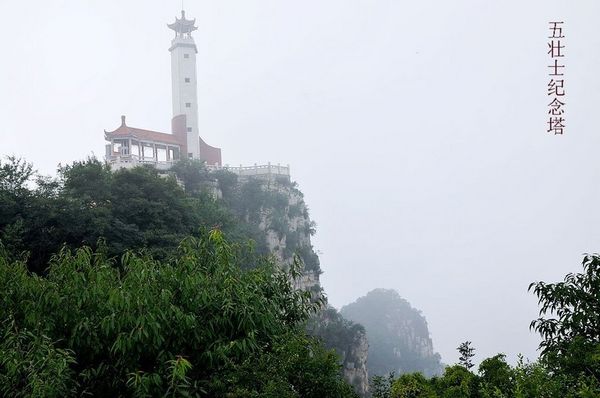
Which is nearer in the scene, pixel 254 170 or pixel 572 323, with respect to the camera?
pixel 572 323

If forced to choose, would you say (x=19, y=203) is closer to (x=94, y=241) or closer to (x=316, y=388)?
(x=94, y=241)

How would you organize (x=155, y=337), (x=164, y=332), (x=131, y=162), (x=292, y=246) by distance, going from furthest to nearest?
1. (x=292, y=246)
2. (x=131, y=162)
3. (x=164, y=332)
4. (x=155, y=337)

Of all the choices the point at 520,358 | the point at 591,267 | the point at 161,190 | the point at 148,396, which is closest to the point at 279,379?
A: the point at 148,396

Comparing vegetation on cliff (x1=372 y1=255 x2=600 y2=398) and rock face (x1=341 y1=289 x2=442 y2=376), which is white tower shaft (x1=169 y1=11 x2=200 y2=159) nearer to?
vegetation on cliff (x1=372 y1=255 x2=600 y2=398)

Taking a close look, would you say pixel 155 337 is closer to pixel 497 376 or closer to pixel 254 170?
pixel 497 376

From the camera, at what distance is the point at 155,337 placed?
18.9 ft

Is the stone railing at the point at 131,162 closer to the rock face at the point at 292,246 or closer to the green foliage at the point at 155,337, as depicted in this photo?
the rock face at the point at 292,246

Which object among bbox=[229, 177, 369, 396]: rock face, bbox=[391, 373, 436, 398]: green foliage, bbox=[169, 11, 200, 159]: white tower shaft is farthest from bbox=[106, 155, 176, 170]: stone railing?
bbox=[391, 373, 436, 398]: green foliage

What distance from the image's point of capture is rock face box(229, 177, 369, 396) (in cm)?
3516

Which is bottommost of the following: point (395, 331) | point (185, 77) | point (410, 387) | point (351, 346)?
point (395, 331)

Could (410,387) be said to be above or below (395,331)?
above

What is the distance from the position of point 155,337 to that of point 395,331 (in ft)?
247

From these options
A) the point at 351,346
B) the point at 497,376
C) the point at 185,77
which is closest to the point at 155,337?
the point at 497,376

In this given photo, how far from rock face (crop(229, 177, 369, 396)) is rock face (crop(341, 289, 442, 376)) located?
1132 inches
